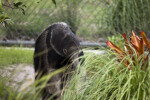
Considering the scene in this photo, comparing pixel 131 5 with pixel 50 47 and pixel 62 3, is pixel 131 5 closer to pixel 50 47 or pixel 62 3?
pixel 62 3

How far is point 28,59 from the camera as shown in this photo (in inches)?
157

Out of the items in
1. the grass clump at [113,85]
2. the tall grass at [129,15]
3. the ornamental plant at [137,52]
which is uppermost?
the tall grass at [129,15]

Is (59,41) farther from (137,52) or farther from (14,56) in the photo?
(14,56)

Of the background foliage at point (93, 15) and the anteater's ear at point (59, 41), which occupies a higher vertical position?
the background foliage at point (93, 15)

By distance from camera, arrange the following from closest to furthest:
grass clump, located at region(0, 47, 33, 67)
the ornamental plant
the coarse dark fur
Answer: the ornamental plant
the coarse dark fur
grass clump, located at region(0, 47, 33, 67)

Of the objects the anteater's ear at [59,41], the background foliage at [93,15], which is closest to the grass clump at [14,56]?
the background foliage at [93,15]

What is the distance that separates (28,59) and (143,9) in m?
2.42

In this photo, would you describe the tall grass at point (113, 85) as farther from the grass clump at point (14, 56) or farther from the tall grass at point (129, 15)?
the tall grass at point (129, 15)

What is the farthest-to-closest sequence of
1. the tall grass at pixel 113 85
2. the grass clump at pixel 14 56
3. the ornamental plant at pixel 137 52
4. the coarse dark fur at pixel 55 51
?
the grass clump at pixel 14 56
the coarse dark fur at pixel 55 51
the ornamental plant at pixel 137 52
the tall grass at pixel 113 85

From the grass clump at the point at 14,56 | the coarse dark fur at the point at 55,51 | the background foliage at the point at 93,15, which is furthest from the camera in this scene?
the background foliage at the point at 93,15

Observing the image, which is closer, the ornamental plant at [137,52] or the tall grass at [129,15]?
the ornamental plant at [137,52]

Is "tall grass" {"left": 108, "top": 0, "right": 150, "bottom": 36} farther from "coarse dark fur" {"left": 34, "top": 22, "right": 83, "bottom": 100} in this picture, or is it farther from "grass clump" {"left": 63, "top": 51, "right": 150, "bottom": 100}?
"grass clump" {"left": 63, "top": 51, "right": 150, "bottom": 100}

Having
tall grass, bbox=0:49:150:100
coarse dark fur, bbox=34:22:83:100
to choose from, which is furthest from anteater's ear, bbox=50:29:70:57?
tall grass, bbox=0:49:150:100

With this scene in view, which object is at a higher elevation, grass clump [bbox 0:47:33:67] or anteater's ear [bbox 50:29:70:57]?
anteater's ear [bbox 50:29:70:57]
